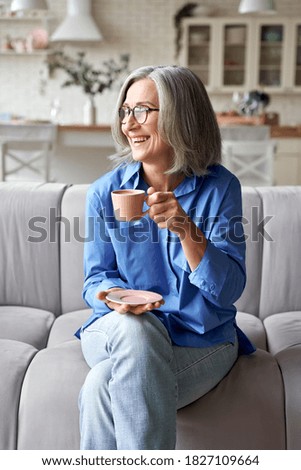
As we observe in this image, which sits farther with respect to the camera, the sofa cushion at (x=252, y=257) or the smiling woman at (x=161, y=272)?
the sofa cushion at (x=252, y=257)

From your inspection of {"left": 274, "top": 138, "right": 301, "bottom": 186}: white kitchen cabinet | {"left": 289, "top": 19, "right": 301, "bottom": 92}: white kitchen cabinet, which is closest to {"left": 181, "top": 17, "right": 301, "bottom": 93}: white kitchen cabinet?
{"left": 289, "top": 19, "right": 301, "bottom": 92}: white kitchen cabinet

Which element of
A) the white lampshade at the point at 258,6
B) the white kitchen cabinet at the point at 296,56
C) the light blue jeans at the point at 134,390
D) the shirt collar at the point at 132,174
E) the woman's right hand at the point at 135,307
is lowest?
the light blue jeans at the point at 134,390

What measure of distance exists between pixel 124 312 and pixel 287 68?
259 inches

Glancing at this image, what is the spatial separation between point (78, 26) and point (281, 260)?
230 inches

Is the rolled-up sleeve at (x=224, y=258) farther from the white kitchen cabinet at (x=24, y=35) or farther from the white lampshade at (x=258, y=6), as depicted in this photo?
the white kitchen cabinet at (x=24, y=35)

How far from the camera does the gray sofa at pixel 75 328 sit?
5.25 feet

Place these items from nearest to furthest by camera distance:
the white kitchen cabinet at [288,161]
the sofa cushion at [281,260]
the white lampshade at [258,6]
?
1. the sofa cushion at [281,260]
2. the white lampshade at [258,6]
3. the white kitchen cabinet at [288,161]

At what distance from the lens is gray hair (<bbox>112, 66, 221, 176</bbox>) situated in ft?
5.15

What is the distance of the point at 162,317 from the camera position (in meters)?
1.63

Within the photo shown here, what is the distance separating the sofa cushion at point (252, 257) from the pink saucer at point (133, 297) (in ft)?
2.54

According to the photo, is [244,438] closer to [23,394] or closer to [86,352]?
[86,352]

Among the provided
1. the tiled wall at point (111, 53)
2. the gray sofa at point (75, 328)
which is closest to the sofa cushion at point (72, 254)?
the gray sofa at point (75, 328)

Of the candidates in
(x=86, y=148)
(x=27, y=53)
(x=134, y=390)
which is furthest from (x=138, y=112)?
(x=27, y=53)

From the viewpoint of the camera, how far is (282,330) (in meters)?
2.04
